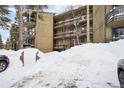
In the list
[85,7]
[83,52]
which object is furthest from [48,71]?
[85,7]

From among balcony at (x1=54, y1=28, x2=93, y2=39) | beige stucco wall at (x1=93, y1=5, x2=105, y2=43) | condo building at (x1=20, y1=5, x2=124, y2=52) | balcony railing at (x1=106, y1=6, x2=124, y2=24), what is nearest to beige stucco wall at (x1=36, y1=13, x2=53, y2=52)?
condo building at (x1=20, y1=5, x2=124, y2=52)

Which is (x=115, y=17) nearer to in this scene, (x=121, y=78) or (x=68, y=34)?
(x=68, y=34)

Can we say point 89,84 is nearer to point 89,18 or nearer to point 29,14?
point 89,18

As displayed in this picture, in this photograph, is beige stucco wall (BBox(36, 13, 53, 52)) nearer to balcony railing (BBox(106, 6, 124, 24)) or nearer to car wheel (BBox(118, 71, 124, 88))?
balcony railing (BBox(106, 6, 124, 24))

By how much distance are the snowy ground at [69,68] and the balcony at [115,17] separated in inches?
14.9

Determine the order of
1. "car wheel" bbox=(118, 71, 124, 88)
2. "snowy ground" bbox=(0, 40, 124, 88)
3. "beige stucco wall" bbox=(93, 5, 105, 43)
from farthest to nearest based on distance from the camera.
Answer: "beige stucco wall" bbox=(93, 5, 105, 43) < "snowy ground" bbox=(0, 40, 124, 88) < "car wheel" bbox=(118, 71, 124, 88)

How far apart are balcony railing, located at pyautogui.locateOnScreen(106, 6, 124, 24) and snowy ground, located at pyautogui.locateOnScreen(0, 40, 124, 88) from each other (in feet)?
1.39

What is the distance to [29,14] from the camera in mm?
4414

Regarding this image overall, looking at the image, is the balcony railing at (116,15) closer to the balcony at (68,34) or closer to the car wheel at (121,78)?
the balcony at (68,34)

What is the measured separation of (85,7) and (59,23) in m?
0.57

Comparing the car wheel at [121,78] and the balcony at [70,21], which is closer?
the car wheel at [121,78]

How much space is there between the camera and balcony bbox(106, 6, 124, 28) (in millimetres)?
4309

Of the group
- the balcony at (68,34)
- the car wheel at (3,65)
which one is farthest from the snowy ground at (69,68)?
the balcony at (68,34)

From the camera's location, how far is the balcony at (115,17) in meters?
4.31
